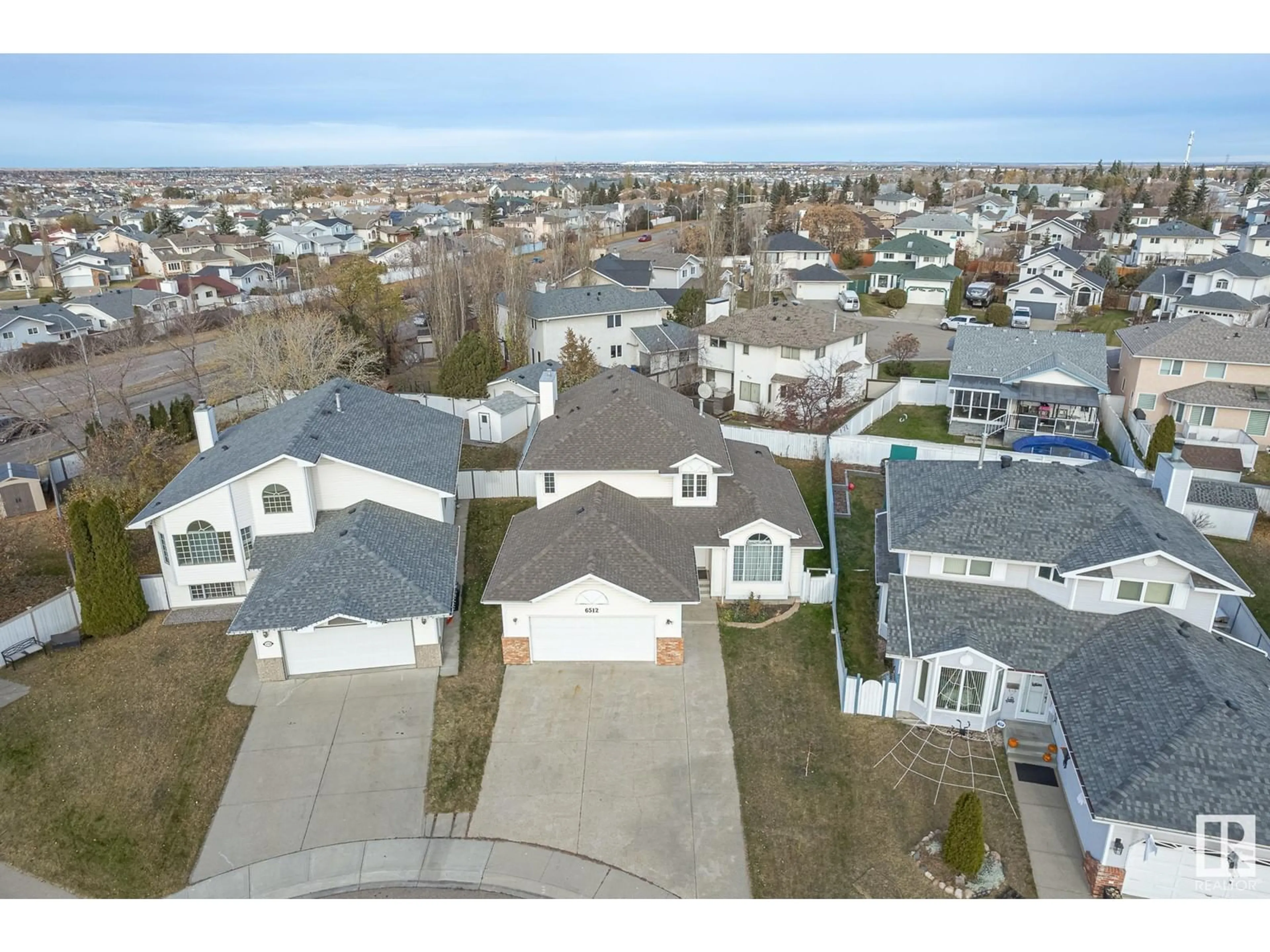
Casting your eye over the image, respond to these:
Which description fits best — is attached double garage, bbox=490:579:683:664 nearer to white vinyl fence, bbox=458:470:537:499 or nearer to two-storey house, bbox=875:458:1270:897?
two-storey house, bbox=875:458:1270:897

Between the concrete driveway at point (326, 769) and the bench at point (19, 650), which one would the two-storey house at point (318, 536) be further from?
the bench at point (19, 650)

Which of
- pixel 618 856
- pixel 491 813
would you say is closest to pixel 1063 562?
pixel 618 856

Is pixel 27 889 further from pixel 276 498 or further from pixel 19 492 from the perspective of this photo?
pixel 19 492

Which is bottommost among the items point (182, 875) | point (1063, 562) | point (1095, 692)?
point (182, 875)

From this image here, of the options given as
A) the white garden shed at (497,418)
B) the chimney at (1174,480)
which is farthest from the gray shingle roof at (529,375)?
the chimney at (1174,480)

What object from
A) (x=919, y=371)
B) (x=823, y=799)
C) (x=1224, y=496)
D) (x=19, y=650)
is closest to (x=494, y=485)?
(x=19, y=650)

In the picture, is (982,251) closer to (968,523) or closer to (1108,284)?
(1108,284)
